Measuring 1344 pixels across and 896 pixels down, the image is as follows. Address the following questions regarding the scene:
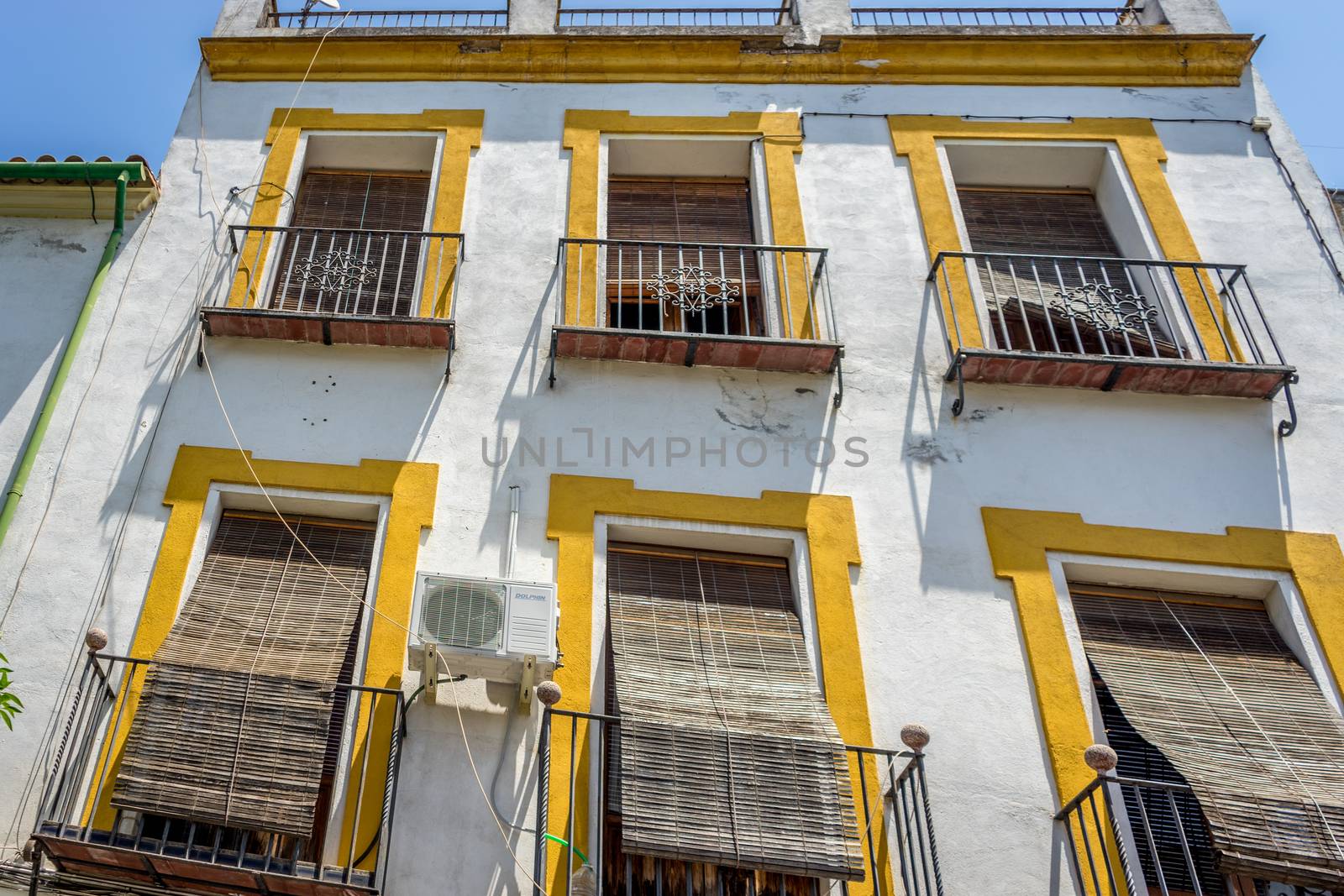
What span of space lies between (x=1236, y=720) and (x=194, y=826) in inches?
206

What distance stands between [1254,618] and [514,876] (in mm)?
4457

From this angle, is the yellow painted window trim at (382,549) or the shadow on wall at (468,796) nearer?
the shadow on wall at (468,796)

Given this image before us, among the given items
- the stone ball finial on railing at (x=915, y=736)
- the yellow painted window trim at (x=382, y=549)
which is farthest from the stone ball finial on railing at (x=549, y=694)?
the stone ball finial on railing at (x=915, y=736)

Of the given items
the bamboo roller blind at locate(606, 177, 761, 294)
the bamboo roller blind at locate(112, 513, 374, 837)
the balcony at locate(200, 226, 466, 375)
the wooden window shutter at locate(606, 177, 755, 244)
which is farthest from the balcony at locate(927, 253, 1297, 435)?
the bamboo roller blind at locate(112, 513, 374, 837)

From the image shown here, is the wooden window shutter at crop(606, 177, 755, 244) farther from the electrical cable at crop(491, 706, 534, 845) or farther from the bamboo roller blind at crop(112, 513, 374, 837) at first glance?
the electrical cable at crop(491, 706, 534, 845)

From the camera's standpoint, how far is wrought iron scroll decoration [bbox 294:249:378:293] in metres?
7.82

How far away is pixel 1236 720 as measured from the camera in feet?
19.1

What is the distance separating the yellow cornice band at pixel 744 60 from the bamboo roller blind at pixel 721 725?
4554mm

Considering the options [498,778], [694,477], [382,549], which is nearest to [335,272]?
[382,549]

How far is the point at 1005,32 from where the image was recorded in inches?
364

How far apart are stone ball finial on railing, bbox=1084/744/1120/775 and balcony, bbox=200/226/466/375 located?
4.45m

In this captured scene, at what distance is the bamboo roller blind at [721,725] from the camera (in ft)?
16.5

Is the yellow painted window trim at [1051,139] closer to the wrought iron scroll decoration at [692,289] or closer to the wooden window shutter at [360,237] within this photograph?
the wrought iron scroll decoration at [692,289]

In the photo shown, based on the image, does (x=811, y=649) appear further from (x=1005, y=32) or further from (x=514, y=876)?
(x=1005, y=32)
